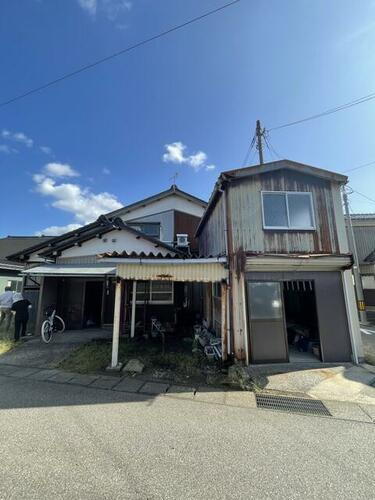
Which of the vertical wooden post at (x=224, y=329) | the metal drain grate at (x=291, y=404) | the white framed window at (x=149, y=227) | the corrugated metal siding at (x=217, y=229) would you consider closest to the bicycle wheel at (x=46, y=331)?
the vertical wooden post at (x=224, y=329)

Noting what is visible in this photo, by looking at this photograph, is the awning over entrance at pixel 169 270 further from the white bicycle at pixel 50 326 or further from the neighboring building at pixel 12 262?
the neighboring building at pixel 12 262

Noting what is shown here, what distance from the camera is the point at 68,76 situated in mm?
7273

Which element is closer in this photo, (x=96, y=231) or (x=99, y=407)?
(x=99, y=407)

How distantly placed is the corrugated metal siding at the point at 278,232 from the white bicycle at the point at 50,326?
754 centimetres

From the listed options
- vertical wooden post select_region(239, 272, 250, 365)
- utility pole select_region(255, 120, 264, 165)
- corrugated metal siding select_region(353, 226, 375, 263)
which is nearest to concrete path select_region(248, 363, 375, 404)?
vertical wooden post select_region(239, 272, 250, 365)

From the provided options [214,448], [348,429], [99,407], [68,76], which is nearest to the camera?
[214,448]

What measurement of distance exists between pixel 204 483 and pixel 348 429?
8.67 feet

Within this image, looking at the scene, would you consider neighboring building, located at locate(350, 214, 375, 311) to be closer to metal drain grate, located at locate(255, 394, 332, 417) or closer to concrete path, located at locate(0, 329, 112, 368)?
metal drain grate, located at locate(255, 394, 332, 417)

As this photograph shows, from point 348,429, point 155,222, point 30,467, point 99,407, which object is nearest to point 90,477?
point 30,467

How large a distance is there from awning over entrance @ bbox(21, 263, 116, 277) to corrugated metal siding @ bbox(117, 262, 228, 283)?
2.81 m

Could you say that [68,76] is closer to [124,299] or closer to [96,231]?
[96,231]

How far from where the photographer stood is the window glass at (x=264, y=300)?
675 centimetres

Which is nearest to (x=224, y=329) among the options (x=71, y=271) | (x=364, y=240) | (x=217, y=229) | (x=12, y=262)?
(x=217, y=229)

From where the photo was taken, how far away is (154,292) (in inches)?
434
